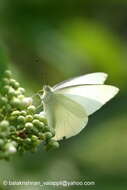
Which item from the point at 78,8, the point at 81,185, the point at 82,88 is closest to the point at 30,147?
the point at 82,88

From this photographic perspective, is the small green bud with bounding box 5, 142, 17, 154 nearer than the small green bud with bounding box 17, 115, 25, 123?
Yes

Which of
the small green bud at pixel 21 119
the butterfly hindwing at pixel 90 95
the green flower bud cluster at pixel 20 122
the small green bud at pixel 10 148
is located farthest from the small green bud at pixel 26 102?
the butterfly hindwing at pixel 90 95

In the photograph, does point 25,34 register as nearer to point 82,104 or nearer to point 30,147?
point 82,104

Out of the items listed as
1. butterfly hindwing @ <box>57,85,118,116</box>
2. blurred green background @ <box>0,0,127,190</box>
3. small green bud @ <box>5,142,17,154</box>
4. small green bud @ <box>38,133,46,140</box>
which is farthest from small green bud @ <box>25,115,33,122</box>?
blurred green background @ <box>0,0,127,190</box>

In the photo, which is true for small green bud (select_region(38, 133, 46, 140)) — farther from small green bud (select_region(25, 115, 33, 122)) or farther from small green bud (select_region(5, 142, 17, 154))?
small green bud (select_region(5, 142, 17, 154))

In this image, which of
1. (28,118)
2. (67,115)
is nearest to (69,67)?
(67,115)

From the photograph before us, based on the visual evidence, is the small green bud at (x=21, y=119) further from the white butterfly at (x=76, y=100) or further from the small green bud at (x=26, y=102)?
the white butterfly at (x=76, y=100)
